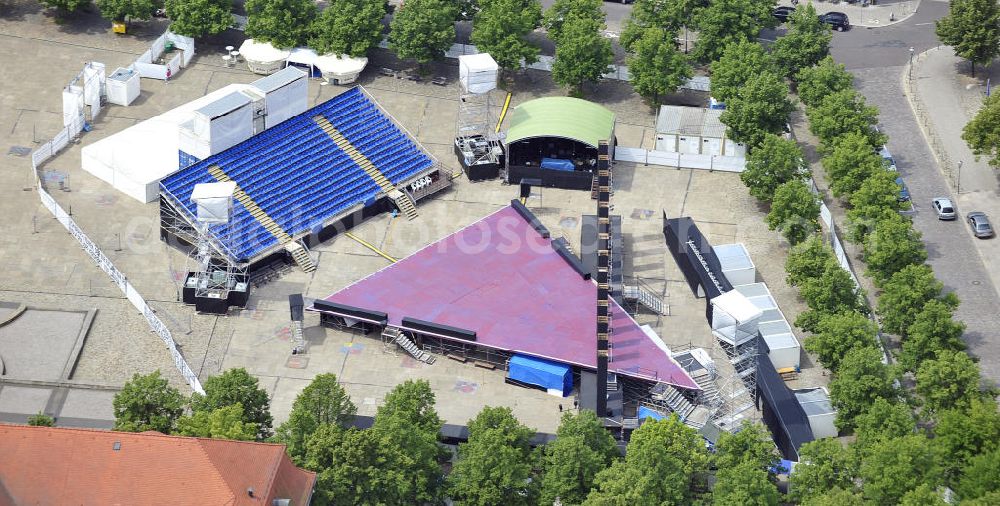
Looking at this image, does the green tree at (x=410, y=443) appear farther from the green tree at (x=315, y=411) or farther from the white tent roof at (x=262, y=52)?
the white tent roof at (x=262, y=52)

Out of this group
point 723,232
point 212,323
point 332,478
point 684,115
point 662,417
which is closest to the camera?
point 332,478

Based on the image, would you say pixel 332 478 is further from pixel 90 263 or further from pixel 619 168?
pixel 619 168

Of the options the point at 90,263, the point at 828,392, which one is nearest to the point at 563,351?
the point at 828,392

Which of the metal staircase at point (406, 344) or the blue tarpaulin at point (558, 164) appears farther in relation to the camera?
the blue tarpaulin at point (558, 164)

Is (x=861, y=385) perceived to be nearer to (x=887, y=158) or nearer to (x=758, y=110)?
(x=758, y=110)

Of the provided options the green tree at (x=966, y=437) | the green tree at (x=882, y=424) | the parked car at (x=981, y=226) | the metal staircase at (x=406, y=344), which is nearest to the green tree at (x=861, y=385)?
the green tree at (x=882, y=424)

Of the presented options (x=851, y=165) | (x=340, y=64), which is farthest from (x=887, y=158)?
(x=340, y=64)
